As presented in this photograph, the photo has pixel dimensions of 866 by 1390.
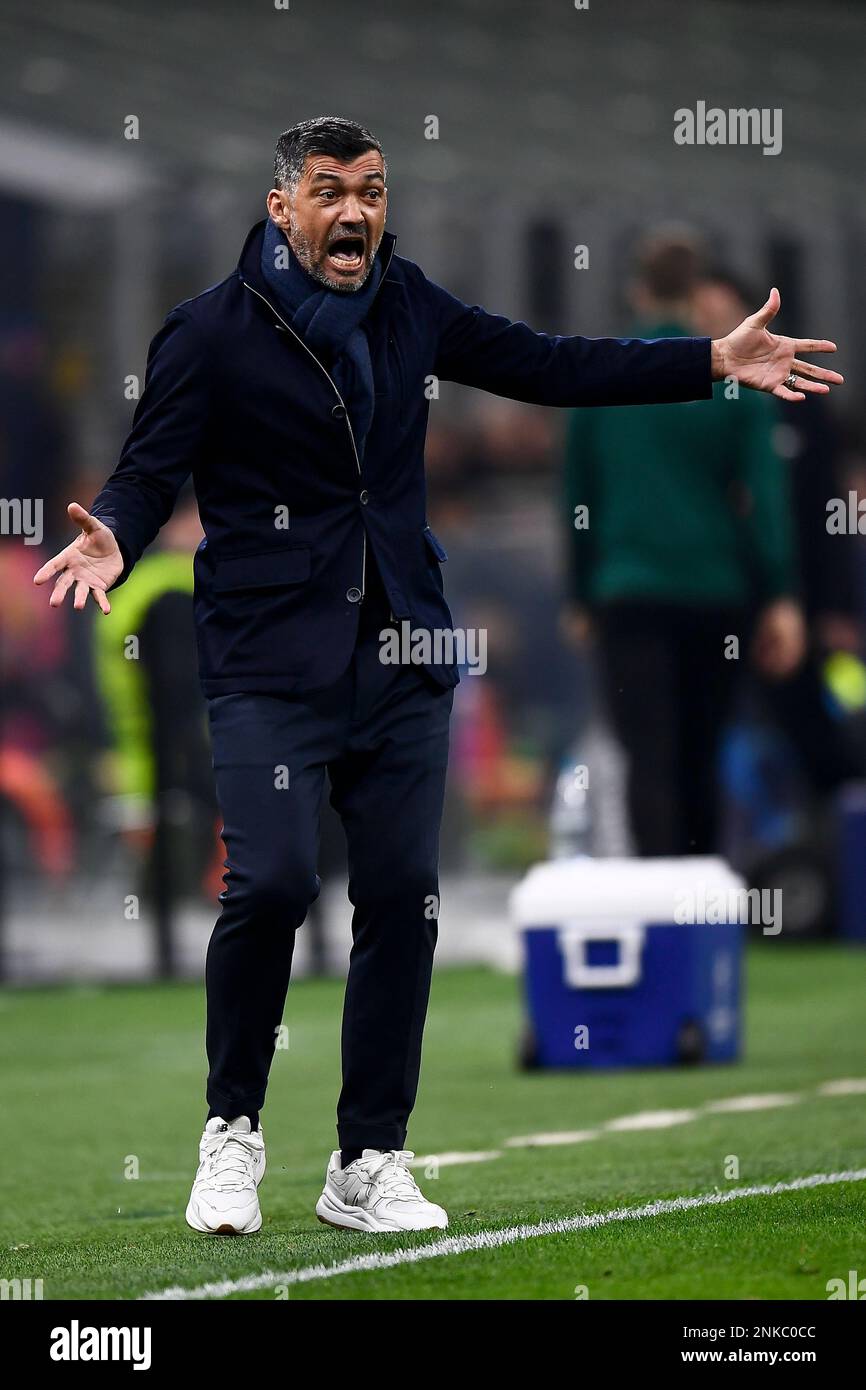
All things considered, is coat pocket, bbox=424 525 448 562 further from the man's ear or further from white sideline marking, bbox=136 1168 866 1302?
white sideline marking, bbox=136 1168 866 1302

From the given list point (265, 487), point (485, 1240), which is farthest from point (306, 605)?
point (485, 1240)

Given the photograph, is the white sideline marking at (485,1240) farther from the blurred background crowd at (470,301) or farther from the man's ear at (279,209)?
the blurred background crowd at (470,301)

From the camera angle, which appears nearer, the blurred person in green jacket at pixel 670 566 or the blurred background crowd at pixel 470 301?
the blurred person in green jacket at pixel 670 566

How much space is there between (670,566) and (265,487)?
15.0ft

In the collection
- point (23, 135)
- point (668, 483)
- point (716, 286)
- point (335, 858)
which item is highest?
point (23, 135)

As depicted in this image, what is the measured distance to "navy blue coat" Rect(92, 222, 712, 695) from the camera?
14.3 feet

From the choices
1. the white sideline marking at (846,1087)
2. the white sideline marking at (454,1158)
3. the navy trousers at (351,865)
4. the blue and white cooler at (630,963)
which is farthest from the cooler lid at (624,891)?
the navy trousers at (351,865)

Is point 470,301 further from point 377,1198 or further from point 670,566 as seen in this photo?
point 377,1198

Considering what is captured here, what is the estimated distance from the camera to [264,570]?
437cm

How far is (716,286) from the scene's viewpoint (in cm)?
934

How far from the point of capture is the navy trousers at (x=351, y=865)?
14.3ft

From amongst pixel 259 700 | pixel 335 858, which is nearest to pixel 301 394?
pixel 259 700

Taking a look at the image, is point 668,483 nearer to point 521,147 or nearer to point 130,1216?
point 130,1216
